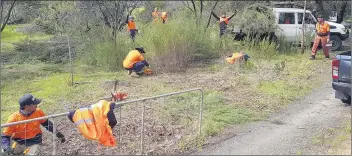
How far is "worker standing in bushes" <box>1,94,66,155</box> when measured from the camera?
239 inches

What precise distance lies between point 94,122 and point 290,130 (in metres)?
3.40

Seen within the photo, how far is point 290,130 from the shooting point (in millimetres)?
7086

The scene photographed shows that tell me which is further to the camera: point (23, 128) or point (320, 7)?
point (320, 7)

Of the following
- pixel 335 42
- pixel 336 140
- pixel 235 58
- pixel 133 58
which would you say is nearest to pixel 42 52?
pixel 133 58

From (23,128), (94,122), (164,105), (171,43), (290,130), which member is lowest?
(290,130)

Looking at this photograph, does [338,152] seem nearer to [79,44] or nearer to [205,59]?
[205,59]

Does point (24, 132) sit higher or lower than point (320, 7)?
lower

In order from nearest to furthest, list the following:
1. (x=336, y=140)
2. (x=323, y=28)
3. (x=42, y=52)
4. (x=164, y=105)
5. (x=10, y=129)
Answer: (x=10, y=129) → (x=336, y=140) → (x=164, y=105) → (x=323, y=28) → (x=42, y=52)

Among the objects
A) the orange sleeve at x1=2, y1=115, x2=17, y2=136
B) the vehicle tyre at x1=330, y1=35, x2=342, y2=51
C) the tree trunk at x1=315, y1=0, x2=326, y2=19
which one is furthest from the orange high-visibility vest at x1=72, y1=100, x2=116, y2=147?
the tree trunk at x1=315, y1=0, x2=326, y2=19

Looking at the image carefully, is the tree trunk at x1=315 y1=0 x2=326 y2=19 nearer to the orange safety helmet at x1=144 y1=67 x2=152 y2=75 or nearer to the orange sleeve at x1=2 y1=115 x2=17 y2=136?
the orange safety helmet at x1=144 y1=67 x2=152 y2=75

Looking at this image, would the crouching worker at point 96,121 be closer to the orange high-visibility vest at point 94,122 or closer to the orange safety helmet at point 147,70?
the orange high-visibility vest at point 94,122

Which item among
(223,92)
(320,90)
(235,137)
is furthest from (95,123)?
(320,90)

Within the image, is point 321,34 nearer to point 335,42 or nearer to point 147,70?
point 335,42

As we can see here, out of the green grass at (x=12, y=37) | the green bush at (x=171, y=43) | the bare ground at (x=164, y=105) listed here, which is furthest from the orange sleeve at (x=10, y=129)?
the green grass at (x=12, y=37)
